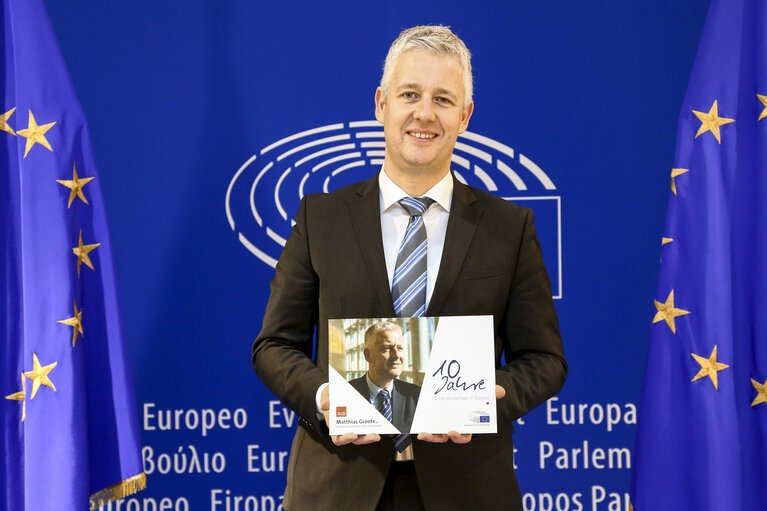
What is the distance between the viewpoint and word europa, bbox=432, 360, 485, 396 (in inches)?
65.9

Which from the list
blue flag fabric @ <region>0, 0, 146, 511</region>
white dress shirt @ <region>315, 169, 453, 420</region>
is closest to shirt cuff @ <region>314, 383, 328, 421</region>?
white dress shirt @ <region>315, 169, 453, 420</region>

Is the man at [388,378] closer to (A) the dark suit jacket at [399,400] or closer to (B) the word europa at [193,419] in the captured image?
(A) the dark suit jacket at [399,400]

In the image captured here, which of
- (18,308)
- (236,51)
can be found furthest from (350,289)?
(236,51)

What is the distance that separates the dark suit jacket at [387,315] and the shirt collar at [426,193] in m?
0.03

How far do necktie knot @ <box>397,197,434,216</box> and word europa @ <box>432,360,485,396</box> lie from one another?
0.46 metres

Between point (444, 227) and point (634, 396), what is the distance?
1.39 meters

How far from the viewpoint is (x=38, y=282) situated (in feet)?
7.34

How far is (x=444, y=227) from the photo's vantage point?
1.99 meters

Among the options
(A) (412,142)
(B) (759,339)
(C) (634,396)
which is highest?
(A) (412,142)

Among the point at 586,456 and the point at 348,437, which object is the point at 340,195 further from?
the point at 586,456

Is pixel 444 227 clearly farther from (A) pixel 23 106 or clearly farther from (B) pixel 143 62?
(B) pixel 143 62

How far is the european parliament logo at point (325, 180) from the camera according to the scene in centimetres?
292

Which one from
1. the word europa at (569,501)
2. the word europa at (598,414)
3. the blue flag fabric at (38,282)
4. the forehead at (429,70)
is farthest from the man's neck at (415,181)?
the word europa at (569,501)

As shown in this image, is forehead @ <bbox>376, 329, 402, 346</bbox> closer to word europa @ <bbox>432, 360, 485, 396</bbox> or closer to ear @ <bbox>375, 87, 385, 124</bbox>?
word europa @ <bbox>432, 360, 485, 396</bbox>
